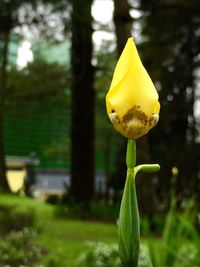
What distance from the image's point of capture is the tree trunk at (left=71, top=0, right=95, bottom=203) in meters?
12.9

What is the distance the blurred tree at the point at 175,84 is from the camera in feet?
39.6

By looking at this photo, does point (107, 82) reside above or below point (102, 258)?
above

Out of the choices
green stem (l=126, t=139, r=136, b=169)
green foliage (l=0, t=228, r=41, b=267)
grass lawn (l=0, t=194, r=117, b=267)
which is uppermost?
green stem (l=126, t=139, r=136, b=169)

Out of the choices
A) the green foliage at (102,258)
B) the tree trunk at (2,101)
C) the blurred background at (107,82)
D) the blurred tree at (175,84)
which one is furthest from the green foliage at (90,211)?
the green foliage at (102,258)

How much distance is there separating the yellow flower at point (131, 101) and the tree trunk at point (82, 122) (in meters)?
11.5

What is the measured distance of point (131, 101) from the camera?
4.00 ft

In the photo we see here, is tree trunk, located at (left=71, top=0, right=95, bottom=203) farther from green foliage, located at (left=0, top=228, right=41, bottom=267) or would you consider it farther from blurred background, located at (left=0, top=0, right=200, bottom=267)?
green foliage, located at (left=0, top=228, right=41, bottom=267)

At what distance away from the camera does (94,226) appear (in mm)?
9891

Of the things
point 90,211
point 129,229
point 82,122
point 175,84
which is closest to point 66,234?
point 90,211

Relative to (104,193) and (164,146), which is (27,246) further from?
(104,193)

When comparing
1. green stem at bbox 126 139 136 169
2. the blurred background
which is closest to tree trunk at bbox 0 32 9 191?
the blurred background

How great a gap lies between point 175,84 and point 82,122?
2.13 meters

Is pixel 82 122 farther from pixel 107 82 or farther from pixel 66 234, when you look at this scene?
pixel 66 234

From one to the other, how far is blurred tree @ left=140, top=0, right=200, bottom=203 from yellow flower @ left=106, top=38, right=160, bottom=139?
10.3 meters
